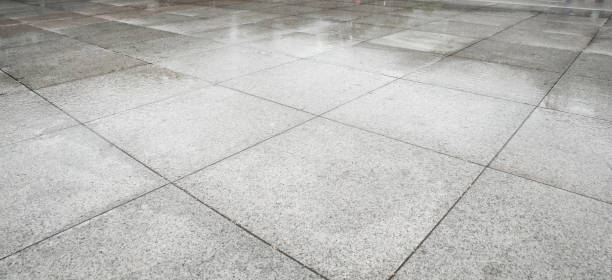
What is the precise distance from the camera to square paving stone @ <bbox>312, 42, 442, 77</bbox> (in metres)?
7.46

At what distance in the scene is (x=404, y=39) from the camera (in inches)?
380

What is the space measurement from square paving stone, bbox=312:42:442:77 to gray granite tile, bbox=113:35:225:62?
9.32 ft

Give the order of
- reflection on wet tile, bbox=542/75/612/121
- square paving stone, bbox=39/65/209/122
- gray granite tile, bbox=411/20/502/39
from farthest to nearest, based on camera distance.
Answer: gray granite tile, bbox=411/20/502/39 < square paving stone, bbox=39/65/209/122 < reflection on wet tile, bbox=542/75/612/121

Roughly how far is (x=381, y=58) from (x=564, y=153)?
4290mm

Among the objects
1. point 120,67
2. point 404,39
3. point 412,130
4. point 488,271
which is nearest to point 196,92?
point 120,67

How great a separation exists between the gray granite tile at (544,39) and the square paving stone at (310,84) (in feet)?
15.3

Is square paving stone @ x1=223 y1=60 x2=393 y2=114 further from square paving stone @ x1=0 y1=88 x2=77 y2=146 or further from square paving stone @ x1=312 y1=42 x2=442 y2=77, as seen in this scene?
square paving stone @ x1=0 y1=88 x2=77 y2=146

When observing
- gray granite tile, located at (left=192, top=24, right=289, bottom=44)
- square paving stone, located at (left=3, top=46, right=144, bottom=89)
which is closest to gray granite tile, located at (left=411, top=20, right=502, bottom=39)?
gray granite tile, located at (left=192, top=24, right=289, bottom=44)

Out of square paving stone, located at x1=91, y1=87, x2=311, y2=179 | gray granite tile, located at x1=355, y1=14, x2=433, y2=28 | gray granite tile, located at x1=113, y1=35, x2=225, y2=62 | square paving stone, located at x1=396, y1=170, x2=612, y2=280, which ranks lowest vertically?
square paving stone, located at x1=396, y1=170, x2=612, y2=280

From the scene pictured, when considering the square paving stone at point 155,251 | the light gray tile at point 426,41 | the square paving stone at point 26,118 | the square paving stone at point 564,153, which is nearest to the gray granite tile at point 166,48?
the square paving stone at point 26,118

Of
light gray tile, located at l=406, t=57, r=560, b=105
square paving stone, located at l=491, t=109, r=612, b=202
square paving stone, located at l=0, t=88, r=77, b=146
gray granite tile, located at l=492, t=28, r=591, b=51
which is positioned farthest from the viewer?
gray granite tile, located at l=492, t=28, r=591, b=51

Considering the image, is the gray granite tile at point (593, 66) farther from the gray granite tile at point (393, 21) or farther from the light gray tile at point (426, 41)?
the gray granite tile at point (393, 21)

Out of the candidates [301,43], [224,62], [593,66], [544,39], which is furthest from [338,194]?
[544,39]

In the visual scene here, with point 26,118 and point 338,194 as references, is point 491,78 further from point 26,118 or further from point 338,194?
point 26,118
